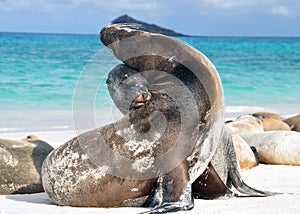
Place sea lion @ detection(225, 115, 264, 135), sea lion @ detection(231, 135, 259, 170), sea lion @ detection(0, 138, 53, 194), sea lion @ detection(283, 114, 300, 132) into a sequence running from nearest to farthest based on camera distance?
sea lion @ detection(0, 138, 53, 194) < sea lion @ detection(231, 135, 259, 170) < sea lion @ detection(225, 115, 264, 135) < sea lion @ detection(283, 114, 300, 132)

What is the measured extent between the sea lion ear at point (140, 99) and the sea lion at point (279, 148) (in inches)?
125

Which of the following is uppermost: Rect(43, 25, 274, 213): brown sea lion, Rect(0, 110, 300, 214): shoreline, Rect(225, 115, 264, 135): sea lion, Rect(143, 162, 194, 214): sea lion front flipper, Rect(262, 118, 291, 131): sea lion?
Rect(43, 25, 274, 213): brown sea lion

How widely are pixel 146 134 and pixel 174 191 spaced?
1.55ft

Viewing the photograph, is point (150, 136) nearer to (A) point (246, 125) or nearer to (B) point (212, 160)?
(B) point (212, 160)

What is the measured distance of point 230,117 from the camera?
13.6 m

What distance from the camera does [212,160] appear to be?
501cm

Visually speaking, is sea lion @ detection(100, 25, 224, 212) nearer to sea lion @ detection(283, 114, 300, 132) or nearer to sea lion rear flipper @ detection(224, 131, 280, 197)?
sea lion rear flipper @ detection(224, 131, 280, 197)

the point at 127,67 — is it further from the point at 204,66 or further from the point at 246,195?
the point at 246,195

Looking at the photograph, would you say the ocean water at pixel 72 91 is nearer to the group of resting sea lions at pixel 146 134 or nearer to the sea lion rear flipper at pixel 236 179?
the group of resting sea lions at pixel 146 134

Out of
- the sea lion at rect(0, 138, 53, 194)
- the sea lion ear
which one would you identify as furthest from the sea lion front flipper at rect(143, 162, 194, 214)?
the sea lion at rect(0, 138, 53, 194)

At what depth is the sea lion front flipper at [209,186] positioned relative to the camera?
4.96 meters

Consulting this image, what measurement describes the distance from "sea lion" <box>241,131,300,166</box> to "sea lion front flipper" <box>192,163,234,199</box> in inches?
101

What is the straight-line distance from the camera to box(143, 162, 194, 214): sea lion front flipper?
14.7ft

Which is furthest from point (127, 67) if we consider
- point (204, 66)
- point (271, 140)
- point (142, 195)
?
point (271, 140)
